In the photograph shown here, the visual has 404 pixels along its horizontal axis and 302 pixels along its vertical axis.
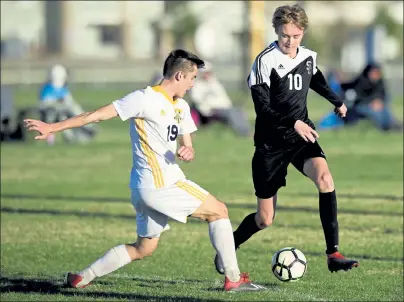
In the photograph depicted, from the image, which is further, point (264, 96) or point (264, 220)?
point (264, 220)

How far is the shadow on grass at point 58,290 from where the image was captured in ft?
26.5

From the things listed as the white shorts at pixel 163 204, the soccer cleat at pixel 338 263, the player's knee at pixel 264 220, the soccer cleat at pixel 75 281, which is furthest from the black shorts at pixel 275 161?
the soccer cleat at pixel 75 281

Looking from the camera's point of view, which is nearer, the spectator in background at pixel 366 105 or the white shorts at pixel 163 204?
the white shorts at pixel 163 204

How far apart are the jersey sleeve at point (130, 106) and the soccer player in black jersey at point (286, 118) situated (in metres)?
1.15

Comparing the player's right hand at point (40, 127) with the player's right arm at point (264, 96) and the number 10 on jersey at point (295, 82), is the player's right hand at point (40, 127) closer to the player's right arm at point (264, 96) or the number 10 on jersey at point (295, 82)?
the player's right arm at point (264, 96)

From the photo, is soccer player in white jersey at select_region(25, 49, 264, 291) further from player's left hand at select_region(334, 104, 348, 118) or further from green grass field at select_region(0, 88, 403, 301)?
player's left hand at select_region(334, 104, 348, 118)

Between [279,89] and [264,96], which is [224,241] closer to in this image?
[264,96]

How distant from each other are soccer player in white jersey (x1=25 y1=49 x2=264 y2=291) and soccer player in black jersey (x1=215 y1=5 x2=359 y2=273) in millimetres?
605

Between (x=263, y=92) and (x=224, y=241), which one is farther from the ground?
(x=263, y=92)

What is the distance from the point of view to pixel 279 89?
8719mm

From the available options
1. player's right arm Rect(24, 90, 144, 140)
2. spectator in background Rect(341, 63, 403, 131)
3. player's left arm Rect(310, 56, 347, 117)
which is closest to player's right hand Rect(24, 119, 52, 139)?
player's right arm Rect(24, 90, 144, 140)

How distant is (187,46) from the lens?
73.1 metres

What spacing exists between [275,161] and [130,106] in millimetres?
1586

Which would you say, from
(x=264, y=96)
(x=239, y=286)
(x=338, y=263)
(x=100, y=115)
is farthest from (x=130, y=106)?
(x=338, y=263)
